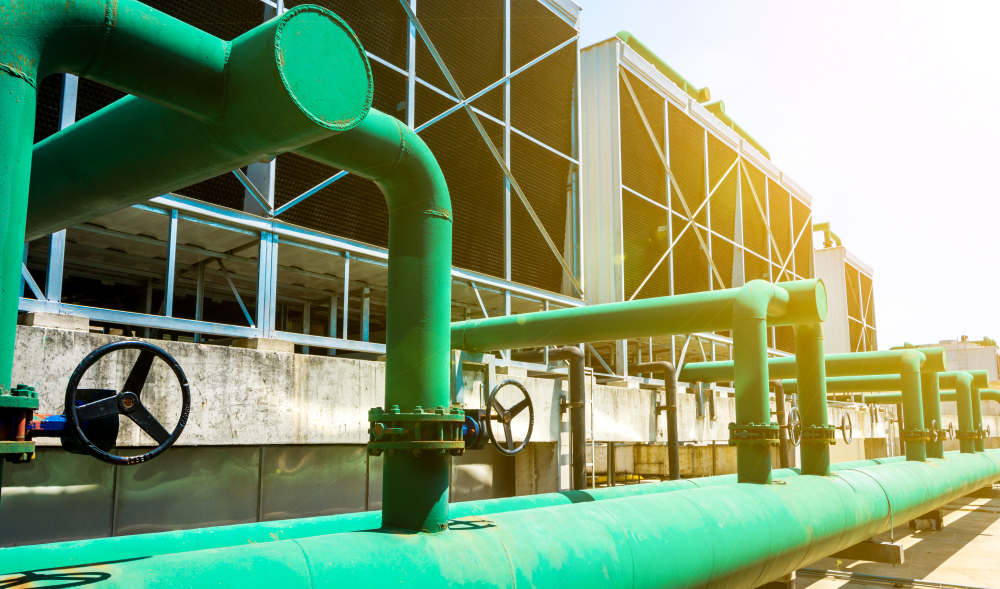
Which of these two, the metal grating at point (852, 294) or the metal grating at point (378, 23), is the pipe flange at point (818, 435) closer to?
the metal grating at point (378, 23)

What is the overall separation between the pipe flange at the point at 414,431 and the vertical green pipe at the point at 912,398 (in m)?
11.5

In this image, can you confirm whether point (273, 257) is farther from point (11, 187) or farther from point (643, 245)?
point (643, 245)

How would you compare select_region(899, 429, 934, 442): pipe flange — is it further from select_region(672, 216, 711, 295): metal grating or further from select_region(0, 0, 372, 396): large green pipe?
select_region(0, 0, 372, 396): large green pipe

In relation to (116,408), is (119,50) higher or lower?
higher

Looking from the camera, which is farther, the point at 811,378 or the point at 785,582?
the point at 811,378

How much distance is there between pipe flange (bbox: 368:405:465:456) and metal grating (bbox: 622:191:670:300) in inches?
631

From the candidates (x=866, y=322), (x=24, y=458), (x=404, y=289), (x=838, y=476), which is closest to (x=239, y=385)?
(x=404, y=289)

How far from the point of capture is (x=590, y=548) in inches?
161

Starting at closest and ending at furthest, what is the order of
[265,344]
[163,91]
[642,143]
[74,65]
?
[74,65] → [163,91] → [265,344] → [642,143]

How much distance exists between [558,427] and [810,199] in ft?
85.9

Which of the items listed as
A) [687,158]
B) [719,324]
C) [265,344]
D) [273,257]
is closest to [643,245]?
[687,158]

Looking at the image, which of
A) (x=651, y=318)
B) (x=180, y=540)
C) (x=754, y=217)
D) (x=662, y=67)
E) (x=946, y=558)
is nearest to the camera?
(x=180, y=540)

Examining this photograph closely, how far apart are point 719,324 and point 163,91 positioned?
6464 millimetres

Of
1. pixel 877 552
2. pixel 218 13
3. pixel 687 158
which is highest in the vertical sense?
pixel 687 158
